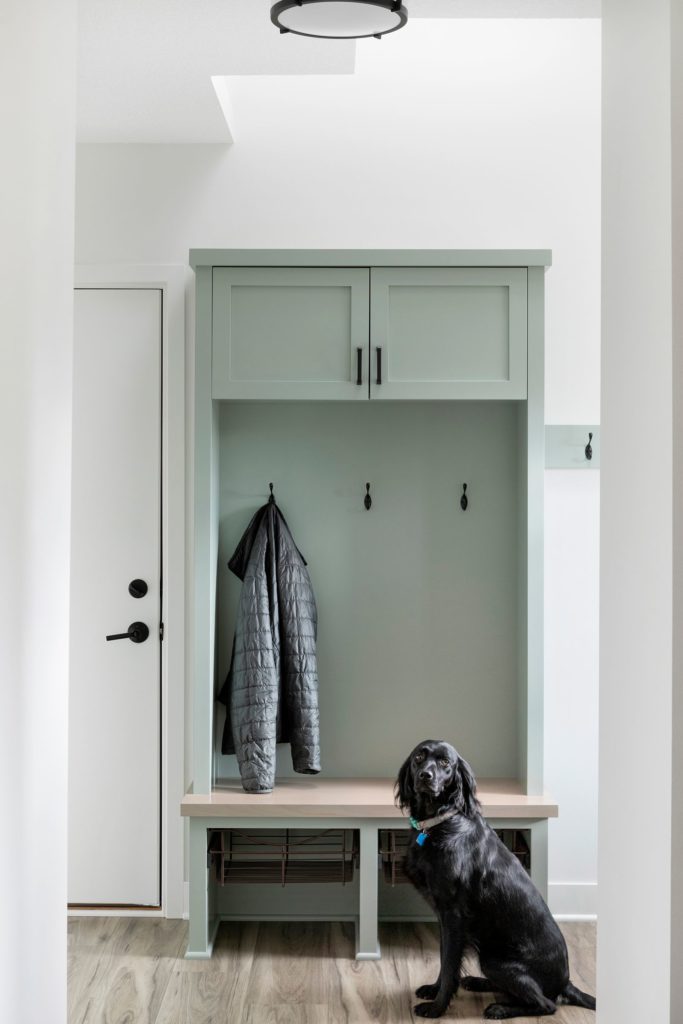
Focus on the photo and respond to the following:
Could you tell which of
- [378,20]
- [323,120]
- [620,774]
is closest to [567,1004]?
[620,774]

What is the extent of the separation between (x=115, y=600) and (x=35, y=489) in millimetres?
1751

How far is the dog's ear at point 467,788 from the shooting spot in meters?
2.93

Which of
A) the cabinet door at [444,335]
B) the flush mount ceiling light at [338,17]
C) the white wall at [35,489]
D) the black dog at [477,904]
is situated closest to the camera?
the white wall at [35,489]

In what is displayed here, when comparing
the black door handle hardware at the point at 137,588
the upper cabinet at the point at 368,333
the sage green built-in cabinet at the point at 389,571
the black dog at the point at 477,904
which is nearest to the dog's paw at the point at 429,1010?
the black dog at the point at 477,904

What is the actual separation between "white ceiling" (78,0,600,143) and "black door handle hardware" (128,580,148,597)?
1.54 meters

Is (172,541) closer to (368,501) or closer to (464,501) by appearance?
(368,501)

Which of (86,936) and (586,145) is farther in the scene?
(586,145)

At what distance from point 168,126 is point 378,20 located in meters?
1.47

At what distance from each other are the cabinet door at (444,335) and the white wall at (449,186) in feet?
1.19

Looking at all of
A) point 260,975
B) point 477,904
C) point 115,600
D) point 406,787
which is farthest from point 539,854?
point 115,600

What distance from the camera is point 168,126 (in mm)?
3461

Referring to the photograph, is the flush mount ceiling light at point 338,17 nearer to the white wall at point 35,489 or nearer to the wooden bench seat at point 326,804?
the white wall at point 35,489

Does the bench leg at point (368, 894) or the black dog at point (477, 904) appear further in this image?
the bench leg at point (368, 894)

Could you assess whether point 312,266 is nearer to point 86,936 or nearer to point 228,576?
point 228,576
